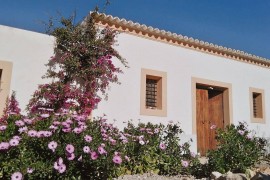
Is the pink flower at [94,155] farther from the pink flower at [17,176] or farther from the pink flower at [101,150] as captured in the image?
the pink flower at [17,176]

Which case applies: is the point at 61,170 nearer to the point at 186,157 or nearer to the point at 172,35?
the point at 186,157

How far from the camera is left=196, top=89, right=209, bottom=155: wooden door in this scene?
1076 cm

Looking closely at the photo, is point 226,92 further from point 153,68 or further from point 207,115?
point 153,68

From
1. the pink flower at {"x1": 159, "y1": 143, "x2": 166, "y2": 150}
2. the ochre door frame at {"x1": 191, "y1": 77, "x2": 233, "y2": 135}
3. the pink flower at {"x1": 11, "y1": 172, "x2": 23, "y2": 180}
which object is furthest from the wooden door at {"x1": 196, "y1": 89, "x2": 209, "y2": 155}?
the pink flower at {"x1": 11, "y1": 172, "x2": 23, "y2": 180}

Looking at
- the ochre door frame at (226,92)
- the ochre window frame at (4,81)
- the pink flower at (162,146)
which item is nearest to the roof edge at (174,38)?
the ochre door frame at (226,92)

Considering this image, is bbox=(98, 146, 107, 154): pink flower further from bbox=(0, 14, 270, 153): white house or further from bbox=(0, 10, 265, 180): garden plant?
bbox=(0, 14, 270, 153): white house

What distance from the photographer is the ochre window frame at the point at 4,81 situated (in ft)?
24.0

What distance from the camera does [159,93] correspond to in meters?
9.68

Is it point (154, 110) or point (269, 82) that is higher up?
point (269, 82)

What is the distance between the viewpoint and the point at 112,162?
4809 millimetres

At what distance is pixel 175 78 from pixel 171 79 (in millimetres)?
171

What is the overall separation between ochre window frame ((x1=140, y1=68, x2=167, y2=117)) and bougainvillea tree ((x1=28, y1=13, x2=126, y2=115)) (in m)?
1.11

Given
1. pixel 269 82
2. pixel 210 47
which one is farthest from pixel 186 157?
pixel 269 82

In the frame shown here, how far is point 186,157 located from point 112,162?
2.87 meters
